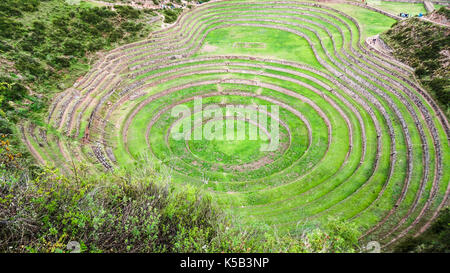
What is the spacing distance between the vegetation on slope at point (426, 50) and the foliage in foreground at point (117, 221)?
82.5ft

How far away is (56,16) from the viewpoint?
→ 45.3 m

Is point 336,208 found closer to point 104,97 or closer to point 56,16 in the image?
point 104,97

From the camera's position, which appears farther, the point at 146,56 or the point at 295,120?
the point at 146,56

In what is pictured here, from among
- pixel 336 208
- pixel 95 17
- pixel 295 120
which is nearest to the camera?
pixel 336 208

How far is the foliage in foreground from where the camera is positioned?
13227 millimetres

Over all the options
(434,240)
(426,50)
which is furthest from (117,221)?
(426,50)

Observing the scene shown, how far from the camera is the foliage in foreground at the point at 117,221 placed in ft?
43.4

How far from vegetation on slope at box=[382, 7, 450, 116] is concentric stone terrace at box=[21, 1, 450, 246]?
1.32m

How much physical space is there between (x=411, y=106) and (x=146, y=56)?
124 ft

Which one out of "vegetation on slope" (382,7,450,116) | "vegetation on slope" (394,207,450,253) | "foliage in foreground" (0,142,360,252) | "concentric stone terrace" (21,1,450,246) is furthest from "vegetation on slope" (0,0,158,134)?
"vegetation on slope" (382,7,450,116)

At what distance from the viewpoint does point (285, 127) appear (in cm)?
3725

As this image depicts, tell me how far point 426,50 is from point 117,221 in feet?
139
